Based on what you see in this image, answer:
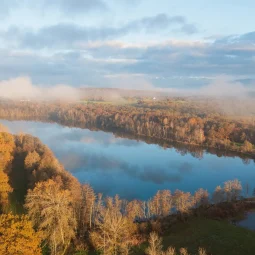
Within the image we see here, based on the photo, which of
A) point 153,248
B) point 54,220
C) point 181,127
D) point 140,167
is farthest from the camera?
point 181,127

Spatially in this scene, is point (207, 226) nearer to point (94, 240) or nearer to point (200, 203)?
point (200, 203)

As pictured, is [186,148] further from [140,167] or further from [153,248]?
[153,248]

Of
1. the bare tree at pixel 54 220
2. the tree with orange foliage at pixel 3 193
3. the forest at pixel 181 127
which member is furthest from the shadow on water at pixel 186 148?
the bare tree at pixel 54 220

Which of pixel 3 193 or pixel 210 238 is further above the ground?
pixel 3 193

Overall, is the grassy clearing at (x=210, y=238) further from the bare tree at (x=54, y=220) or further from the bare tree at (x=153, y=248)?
the bare tree at (x=54, y=220)

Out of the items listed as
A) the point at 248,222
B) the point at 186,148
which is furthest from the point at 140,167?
the point at 248,222

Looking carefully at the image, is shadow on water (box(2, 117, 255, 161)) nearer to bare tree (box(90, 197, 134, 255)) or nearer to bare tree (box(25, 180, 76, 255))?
bare tree (box(90, 197, 134, 255))

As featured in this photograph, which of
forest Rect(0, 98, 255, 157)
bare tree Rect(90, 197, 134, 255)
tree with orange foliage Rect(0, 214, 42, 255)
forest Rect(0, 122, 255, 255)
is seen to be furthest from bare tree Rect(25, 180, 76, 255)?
forest Rect(0, 98, 255, 157)
